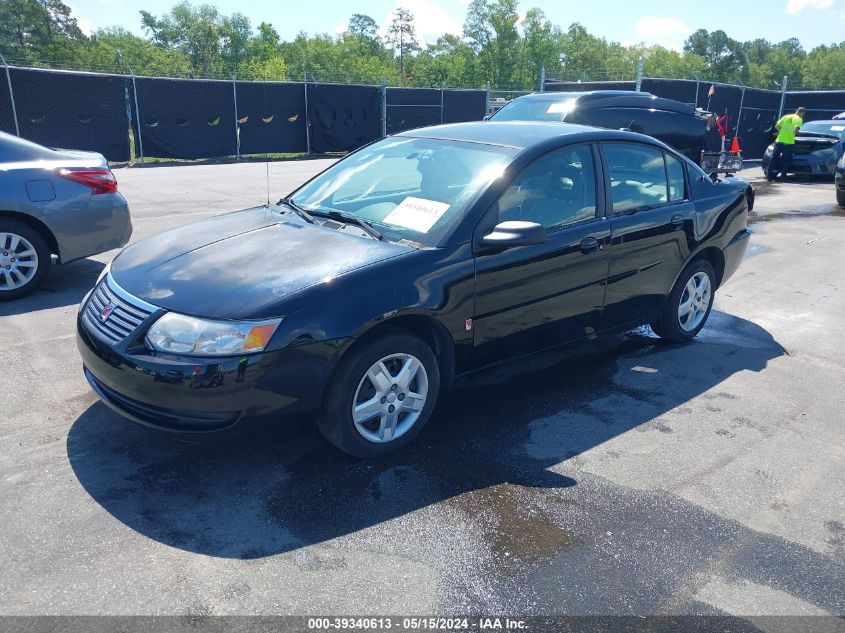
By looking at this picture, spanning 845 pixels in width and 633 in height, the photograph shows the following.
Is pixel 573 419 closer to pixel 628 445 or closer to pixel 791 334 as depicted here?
pixel 628 445

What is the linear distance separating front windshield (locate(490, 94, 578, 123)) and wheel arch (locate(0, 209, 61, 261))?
7301 mm

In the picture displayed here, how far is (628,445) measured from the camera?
12.8 ft

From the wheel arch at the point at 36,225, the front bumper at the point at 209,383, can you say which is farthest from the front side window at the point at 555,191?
the wheel arch at the point at 36,225

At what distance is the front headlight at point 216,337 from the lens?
124 inches

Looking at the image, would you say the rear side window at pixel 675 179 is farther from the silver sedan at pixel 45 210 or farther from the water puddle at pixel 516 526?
the silver sedan at pixel 45 210

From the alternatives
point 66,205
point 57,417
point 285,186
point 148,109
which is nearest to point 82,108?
point 148,109

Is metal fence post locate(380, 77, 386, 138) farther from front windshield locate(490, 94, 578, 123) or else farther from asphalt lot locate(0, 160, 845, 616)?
asphalt lot locate(0, 160, 845, 616)

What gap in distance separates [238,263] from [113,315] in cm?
65

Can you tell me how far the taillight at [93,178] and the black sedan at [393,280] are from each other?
2501 millimetres

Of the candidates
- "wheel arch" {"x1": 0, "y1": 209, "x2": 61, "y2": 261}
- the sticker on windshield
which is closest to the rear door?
the sticker on windshield

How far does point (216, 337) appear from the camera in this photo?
315 cm

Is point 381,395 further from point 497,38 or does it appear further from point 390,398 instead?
point 497,38

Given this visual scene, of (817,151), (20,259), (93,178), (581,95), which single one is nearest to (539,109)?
(581,95)

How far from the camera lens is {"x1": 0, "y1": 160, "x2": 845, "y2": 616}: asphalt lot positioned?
2.70m
